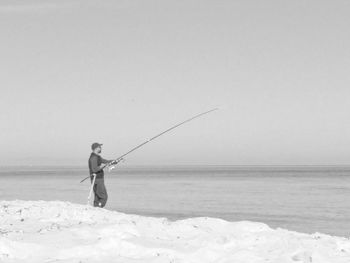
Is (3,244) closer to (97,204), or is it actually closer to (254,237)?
(254,237)

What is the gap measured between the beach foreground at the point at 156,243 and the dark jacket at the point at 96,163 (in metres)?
3.35

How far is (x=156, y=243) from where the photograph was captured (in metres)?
7.72

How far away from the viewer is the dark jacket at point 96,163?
13.1 meters

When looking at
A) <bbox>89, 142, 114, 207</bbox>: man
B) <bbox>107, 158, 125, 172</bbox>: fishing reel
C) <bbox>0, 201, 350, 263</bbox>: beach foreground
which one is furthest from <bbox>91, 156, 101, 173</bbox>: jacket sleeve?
<bbox>0, 201, 350, 263</bbox>: beach foreground

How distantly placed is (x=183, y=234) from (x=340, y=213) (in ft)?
55.7

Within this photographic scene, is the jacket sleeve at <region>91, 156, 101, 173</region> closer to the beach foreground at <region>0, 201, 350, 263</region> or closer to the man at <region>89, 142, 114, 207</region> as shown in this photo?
the man at <region>89, 142, 114, 207</region>

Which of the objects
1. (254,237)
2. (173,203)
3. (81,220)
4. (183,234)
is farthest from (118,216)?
(173,203)

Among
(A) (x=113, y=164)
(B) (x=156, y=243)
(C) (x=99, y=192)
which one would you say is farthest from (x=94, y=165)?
(B) (x=156, y=243)

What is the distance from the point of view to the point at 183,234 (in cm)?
859

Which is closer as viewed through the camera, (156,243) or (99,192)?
(156,243)

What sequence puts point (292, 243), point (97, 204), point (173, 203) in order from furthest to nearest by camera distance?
point (173, 203)
point (97, 204)
point (292, 243)

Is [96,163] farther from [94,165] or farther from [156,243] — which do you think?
[156,243]

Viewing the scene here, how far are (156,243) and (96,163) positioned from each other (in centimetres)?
572

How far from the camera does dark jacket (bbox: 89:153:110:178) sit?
43.0 ft
